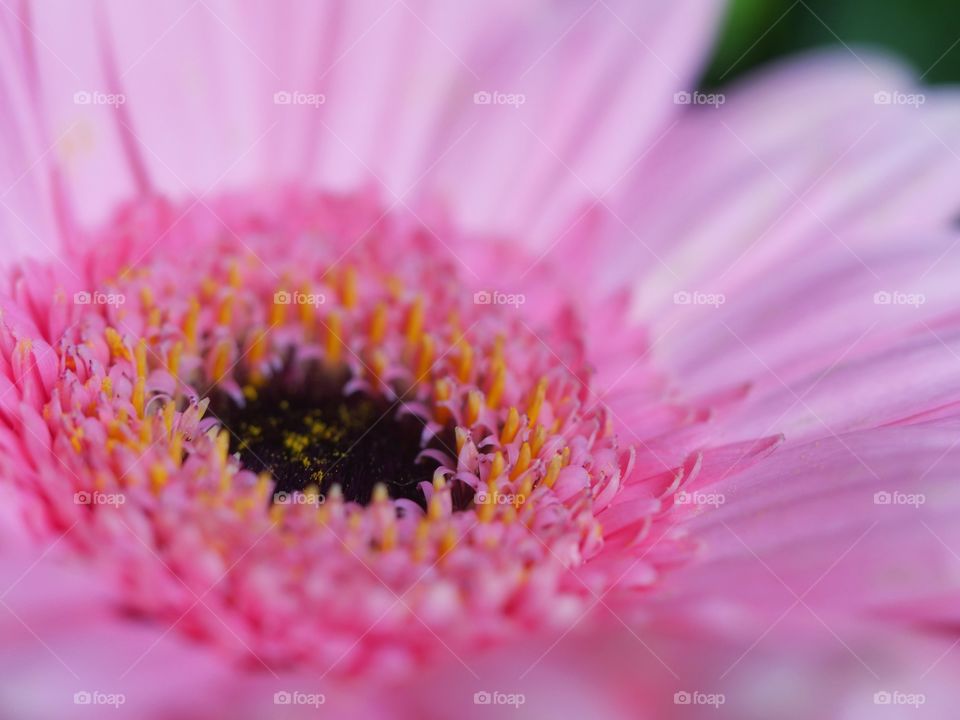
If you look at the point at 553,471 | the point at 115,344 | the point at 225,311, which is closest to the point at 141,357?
the point at 115,344

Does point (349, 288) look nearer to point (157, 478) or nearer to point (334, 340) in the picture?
point (334, 340)

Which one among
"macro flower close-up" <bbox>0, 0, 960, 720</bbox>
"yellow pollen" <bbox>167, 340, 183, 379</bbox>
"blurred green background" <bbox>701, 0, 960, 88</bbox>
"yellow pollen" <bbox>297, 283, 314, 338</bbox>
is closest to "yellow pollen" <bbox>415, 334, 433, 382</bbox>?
"macro flower close-up" <bbox>0, 0, 960, 720</bbox>

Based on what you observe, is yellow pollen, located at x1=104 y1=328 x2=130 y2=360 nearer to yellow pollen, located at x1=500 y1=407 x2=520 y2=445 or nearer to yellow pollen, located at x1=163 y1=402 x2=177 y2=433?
yellow pollen, located at x1=163 y1=402 x2=177 y2=433

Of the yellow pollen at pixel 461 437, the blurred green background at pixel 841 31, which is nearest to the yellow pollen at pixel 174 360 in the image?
the yellow pollen at pixel 461 437

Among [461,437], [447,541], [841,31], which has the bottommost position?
[447,541]

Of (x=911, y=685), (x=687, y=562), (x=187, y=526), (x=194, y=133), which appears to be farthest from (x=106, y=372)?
(x=911, y=685)

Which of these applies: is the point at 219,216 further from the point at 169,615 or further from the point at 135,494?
the point at 169,615

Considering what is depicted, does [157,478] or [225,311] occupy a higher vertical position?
[225,311]

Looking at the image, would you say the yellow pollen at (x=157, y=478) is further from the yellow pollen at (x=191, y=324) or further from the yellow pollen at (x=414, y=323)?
the yellow pollen at (x=414, y=323)
